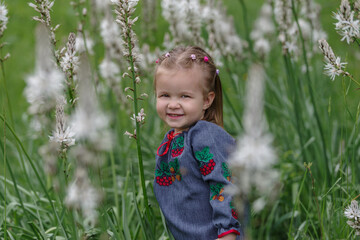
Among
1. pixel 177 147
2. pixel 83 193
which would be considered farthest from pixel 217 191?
pixel 83 193

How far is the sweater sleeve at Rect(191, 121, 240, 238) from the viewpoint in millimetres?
2195

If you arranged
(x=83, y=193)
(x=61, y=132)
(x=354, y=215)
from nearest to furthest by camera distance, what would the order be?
(x=83, y=193)
(x=61, y=132)
(x=354, y=215)

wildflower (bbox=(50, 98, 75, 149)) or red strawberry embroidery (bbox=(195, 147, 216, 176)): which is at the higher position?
wildflower (bbox=(50, 98, 75, 149))

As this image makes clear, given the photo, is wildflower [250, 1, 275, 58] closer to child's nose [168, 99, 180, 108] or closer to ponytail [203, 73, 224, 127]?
ponytail [203, 73, 224, 127]

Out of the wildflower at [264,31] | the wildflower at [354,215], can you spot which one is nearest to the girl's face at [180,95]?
the wildflower at [354,215]

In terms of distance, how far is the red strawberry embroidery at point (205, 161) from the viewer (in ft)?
7.53

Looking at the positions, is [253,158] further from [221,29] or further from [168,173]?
[221,29]

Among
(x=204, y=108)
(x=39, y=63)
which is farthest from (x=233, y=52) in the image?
(x=39, y=63)

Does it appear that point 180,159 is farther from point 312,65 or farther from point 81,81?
point 312,65

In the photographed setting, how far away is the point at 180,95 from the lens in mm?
2441

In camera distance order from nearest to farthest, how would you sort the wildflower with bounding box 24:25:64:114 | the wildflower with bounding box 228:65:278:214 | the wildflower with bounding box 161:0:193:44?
1. the wildflower with bounding box 228:65:278:214
2. the wildflower with bounding box 24:25:64:114
3. the wildflower with bounding box 161:0:193:44

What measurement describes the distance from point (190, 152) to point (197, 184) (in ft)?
0.57

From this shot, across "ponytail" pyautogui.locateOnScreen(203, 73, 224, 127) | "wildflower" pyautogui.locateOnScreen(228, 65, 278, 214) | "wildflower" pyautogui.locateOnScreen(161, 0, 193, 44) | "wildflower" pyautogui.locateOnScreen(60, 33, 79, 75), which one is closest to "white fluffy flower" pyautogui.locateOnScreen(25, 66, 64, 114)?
"wildflower" pyautogui.locateOnScreen(228, 65, 278, 214)

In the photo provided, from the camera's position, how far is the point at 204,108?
101 inches
